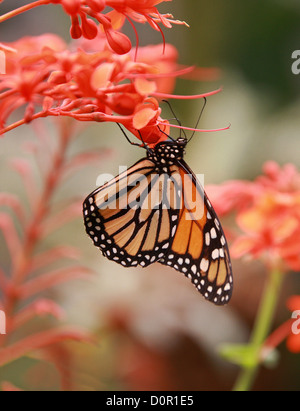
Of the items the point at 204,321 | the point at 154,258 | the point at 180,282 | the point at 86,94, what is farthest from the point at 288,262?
the point at 180,282

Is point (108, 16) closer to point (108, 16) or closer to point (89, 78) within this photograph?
point (108, 16)

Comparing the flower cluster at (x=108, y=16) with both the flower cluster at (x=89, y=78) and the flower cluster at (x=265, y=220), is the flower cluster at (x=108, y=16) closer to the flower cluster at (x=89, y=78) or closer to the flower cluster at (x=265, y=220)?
the flower cluster at (x=89, y=78)

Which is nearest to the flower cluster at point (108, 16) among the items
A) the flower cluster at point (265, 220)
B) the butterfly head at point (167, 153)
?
the butterfly head at point (167, 153)

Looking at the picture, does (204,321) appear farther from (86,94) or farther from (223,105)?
(86,94)

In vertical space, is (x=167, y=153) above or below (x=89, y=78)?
above

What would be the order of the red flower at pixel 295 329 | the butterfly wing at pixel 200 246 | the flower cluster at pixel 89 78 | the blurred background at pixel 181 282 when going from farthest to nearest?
the blurred background at pixel 181 282 → the red flower at pixel 295 329 → the butterfly wing at pixel 200 246 → the flower cluster at pixel 89 78

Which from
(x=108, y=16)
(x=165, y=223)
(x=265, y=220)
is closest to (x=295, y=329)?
(x=265, y=220)
